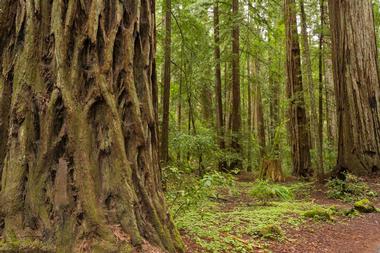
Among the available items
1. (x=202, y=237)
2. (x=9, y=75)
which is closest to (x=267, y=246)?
(x=202, y=237)

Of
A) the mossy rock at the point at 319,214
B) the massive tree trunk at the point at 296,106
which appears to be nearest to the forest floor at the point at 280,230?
the mossy rock at the point at 319,214

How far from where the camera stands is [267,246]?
4.83 m

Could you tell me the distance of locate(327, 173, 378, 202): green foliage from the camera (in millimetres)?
8383

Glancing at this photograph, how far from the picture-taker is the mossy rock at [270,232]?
517 cm

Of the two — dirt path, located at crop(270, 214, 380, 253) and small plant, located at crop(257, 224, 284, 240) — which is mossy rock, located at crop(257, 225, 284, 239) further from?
dirt path, located at crop(270, 214, 380, 253)

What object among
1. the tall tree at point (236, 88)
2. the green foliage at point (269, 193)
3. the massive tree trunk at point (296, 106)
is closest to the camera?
the green foliage at point (269, 193)

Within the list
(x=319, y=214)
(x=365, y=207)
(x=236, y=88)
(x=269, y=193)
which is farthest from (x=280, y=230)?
(x=236, y=88)

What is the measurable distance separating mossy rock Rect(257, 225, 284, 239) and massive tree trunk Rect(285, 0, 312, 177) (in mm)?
8772

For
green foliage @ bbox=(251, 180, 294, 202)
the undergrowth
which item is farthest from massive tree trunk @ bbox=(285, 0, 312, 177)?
the undergrowth

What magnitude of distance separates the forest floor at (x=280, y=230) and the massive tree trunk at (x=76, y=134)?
3.36 ft

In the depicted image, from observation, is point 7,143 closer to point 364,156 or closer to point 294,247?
point 294,247

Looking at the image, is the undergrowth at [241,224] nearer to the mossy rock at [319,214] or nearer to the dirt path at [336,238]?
the mossy rock at [319,214]

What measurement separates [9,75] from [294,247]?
398 centimetres

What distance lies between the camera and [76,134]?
11.7ft
